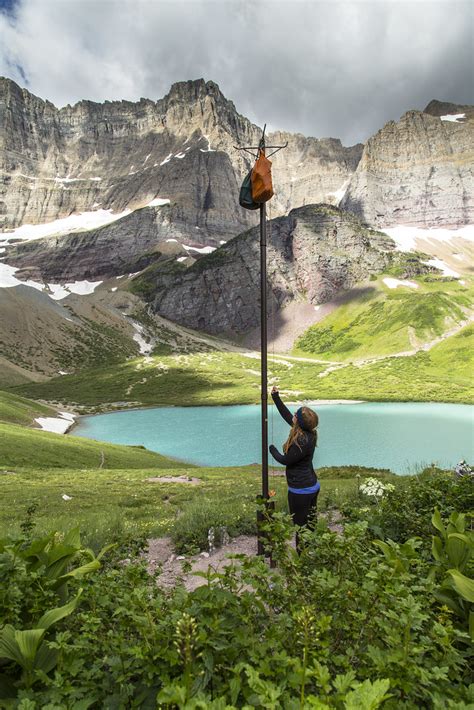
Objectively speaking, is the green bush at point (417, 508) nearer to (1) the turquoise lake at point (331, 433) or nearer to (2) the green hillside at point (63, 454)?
(1) the turquoise lake at point (331, 433)

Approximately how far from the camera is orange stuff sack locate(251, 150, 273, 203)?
907 centimetres

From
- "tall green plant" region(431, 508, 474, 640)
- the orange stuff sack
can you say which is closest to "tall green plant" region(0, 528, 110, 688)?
"tall green plant" region(431, 508, 474, 640)

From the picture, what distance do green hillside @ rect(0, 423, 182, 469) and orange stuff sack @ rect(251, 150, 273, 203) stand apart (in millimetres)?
29629

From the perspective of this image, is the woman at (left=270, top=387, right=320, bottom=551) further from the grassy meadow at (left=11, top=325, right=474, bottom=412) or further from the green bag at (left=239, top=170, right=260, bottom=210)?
the grassy meadow at (left=11, top=325, right=474, bottom=412)

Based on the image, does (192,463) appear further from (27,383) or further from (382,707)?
(27,383)

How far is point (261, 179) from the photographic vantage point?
920 cm

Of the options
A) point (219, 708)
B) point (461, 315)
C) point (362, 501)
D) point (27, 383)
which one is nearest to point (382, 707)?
point (219, 708)

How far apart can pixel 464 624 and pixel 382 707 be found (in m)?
2.24

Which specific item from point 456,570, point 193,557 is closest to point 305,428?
point 456,570

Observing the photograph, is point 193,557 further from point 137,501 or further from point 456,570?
point 137,501

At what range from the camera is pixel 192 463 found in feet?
159

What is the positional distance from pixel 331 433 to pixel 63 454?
39.1 m

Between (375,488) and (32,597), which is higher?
(32,597)

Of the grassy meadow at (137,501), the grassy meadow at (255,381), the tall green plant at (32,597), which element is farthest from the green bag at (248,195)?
the grassy meadow at (255,381)
